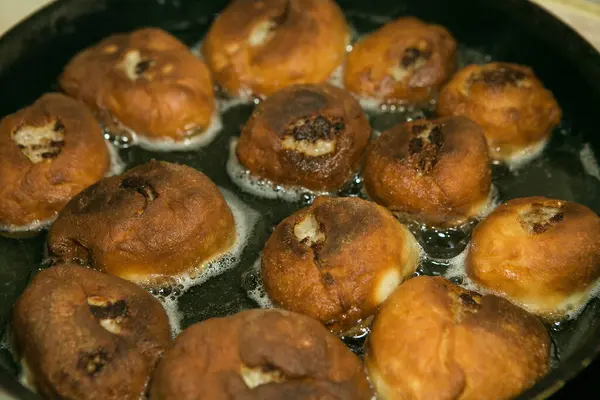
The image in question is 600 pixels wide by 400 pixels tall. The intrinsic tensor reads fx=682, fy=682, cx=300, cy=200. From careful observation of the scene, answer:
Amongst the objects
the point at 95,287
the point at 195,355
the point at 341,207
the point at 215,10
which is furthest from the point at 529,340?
the point at 215,10

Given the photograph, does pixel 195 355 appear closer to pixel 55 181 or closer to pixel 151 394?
pixel 151 394

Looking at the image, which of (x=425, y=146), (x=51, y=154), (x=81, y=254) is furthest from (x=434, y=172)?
(x=51, y=154)

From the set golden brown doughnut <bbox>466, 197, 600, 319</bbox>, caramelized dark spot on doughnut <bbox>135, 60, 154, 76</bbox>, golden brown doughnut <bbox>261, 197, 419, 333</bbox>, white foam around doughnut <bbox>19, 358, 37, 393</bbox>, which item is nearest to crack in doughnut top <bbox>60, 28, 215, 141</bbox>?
caramelized dark spot on doughnut <bbox>135, 60, 154, 76</bbox>

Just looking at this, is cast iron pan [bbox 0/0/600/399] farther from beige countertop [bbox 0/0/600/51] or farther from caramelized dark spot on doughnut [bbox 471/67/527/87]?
beige countertop [bbox 0/0/600/51]

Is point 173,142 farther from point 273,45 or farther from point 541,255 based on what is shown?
point 541,255

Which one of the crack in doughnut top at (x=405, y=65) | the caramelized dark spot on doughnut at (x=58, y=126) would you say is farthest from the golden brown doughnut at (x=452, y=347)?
the caramelized dark spot on doughnut at (x=58, y=126)
